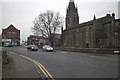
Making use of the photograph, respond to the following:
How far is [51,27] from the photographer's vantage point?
279 ft

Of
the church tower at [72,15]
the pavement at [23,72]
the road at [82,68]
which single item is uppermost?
the church tower at [72,15]

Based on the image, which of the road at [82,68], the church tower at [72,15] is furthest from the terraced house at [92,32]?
the road at [82,68]

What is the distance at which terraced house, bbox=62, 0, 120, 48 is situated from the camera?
71875 millimetres

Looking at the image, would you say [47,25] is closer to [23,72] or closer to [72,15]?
[72,15]

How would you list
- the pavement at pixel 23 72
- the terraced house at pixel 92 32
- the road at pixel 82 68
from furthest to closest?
the terraced house at pixel 92 32
the pavement at pixel 23 72
the road at pixel 82 68

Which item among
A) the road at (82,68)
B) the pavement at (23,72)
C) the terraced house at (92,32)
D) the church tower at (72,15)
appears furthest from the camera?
the church tower at (72,15)

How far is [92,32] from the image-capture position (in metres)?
79.6

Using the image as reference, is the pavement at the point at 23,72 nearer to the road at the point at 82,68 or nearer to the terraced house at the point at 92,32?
the road at the point at 82,68

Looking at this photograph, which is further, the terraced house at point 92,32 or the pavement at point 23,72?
the terraced house at point 92,32

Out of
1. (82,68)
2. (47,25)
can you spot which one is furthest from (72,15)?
(82,68)

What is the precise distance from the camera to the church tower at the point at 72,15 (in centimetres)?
9819

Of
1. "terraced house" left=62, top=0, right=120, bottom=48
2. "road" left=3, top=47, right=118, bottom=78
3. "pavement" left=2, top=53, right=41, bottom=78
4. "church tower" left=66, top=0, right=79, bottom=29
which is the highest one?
"church tower" left=66, top=0, right=79, bottom=29

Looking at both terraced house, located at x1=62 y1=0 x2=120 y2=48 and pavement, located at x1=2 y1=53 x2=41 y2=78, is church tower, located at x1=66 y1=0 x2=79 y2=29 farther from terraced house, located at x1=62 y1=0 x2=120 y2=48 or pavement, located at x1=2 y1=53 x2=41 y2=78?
pavement, located at x1=2 y1=53 x2=41 y2=78

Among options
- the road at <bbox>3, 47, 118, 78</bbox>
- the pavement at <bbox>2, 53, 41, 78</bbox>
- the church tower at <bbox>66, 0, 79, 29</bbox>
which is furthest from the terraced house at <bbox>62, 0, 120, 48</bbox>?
the pavement at <bbox>2, 53, 41, 78</bbox>
